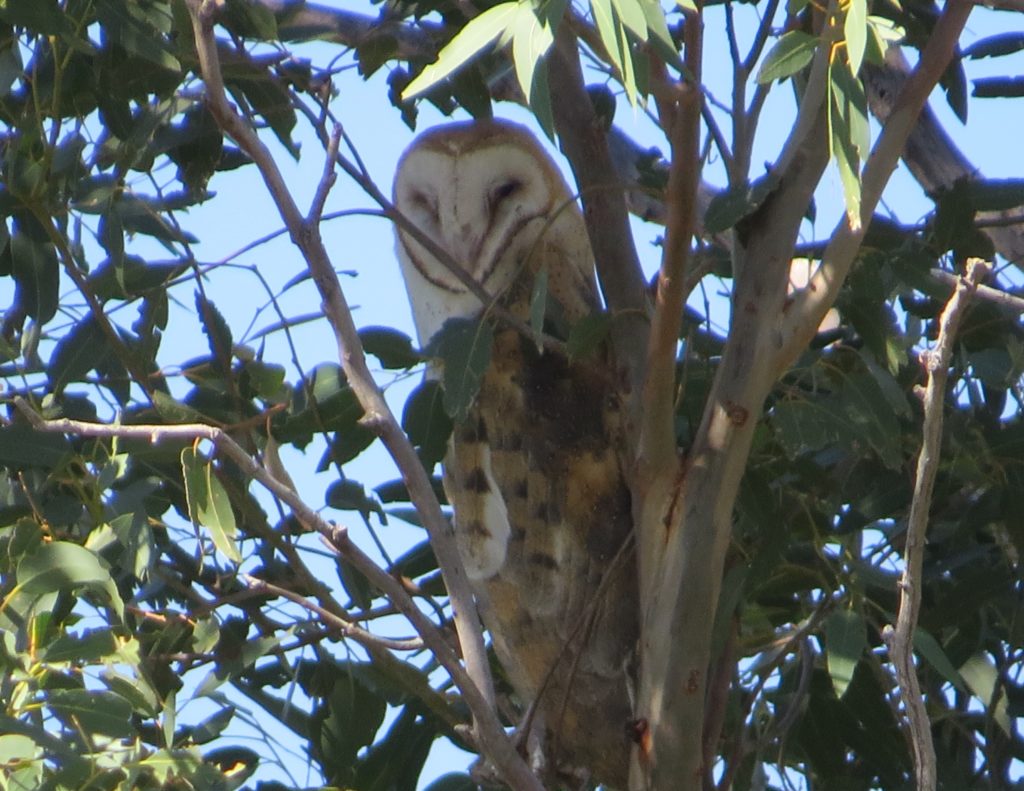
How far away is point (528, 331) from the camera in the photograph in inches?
65.1

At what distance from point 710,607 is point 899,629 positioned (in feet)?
1.23

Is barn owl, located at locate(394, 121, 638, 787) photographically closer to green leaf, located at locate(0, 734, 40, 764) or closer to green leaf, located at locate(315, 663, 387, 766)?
green leaf, located at locate(315, 663, 387, 766)

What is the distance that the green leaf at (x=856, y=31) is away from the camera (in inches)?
38.1

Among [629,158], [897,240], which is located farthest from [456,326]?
[629,158]

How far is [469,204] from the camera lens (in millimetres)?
2176

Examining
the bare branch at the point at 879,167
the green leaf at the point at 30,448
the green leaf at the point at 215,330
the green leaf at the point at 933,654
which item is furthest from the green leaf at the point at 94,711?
the green leaf at the point at 933,654

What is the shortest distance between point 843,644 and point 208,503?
2.40 ft

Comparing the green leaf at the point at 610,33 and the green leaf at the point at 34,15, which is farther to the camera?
the green leaf at the point at 34,15

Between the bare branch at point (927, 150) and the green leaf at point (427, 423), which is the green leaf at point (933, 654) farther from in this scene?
the bare branch at point (927, 150)

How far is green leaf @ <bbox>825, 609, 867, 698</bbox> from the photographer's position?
1624mm

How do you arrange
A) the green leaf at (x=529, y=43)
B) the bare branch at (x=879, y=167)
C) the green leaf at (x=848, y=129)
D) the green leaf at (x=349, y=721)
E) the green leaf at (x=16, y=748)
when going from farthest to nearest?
the green leaf at (x=349, y=721)
the bare branch at (x=879, y=167)
the green leaf at (x=16, y=748)
the green leaf at (x=848, y=129)
the green leaf at (x=529, y=43)

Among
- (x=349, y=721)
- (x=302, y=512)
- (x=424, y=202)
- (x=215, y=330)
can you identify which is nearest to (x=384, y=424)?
(x=302, y=512)

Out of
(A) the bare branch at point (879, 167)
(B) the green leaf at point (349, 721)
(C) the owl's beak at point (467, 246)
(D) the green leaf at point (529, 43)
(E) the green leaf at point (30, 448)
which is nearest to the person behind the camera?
(D) the green leaf at point (529, 43)

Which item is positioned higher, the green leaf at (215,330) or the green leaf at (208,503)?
the green leaf at (215,330)
